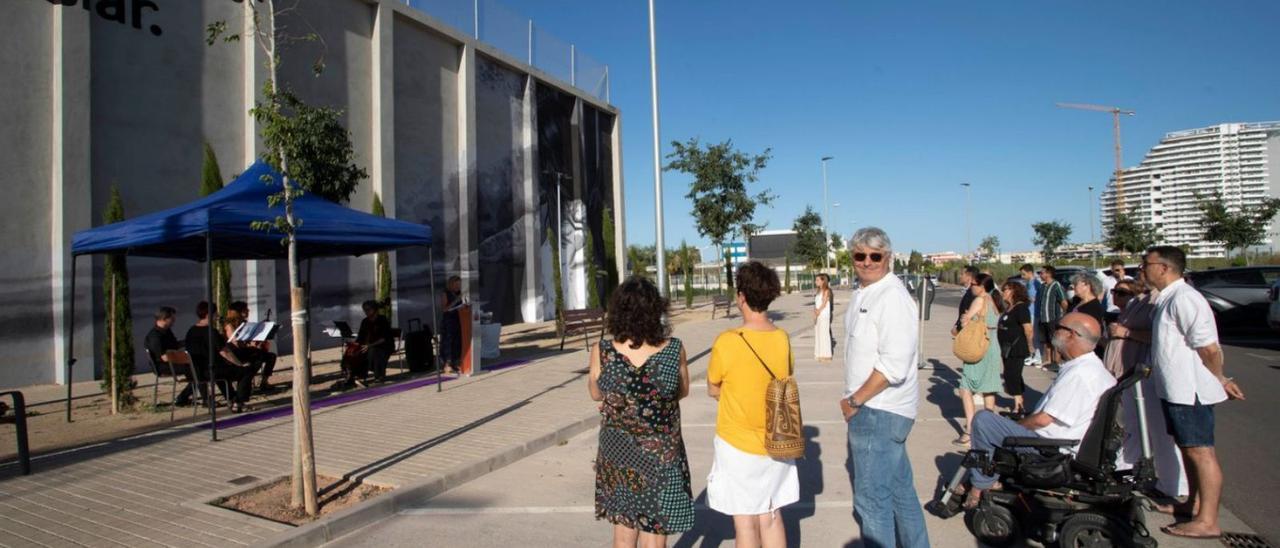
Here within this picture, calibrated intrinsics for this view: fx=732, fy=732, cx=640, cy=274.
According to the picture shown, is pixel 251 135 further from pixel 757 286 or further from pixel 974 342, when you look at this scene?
pixel 757 286

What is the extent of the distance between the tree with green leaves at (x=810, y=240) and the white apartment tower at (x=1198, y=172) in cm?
3921

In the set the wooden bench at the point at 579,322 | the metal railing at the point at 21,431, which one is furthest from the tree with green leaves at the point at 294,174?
the wooden bench at the point at 579,322

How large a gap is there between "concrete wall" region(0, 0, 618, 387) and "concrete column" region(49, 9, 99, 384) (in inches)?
1.0

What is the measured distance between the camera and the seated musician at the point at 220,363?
29.6ft

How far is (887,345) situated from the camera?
3.55 metres

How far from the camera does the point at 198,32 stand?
14.8 m

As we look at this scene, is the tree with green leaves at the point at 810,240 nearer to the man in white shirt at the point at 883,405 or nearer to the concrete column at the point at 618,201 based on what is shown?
the concrete column at the point at 618,201

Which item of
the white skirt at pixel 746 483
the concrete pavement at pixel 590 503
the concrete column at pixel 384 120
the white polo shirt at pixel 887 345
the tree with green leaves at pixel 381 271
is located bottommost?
the concrete pavement at pixel 590 503

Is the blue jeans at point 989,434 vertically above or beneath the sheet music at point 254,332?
beneath

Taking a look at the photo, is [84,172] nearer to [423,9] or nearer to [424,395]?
[424,395]

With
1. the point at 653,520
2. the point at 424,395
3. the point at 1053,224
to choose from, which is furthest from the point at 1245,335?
the point at 1053,224

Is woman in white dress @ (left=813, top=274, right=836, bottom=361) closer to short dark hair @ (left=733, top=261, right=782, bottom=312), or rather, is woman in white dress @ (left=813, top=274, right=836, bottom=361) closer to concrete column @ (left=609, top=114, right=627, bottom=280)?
short dark hair @ (left=733, top=261, right=782, bottom=312)

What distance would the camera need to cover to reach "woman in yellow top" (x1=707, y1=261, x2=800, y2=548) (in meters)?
3.52

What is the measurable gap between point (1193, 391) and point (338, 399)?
950 centimetres
